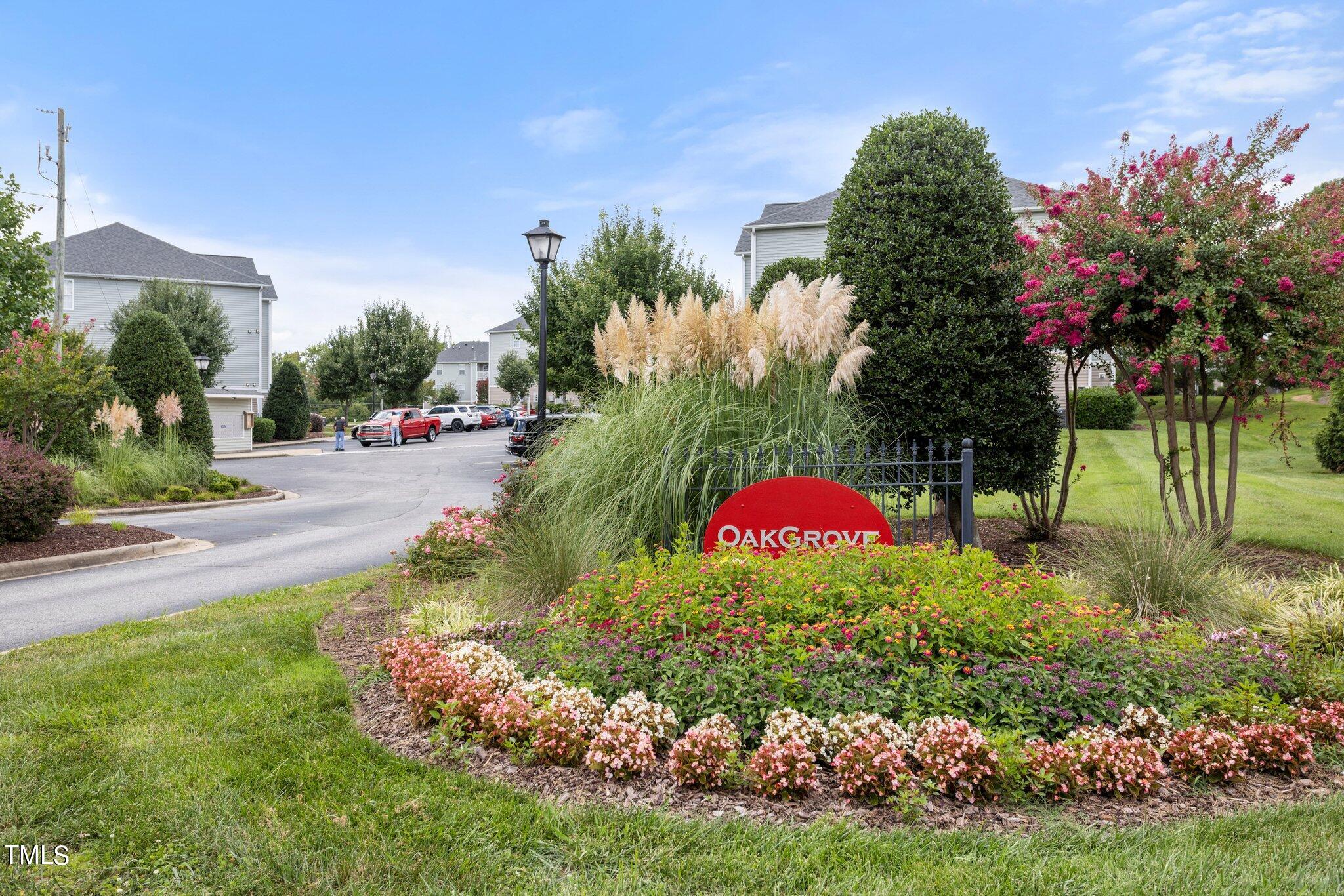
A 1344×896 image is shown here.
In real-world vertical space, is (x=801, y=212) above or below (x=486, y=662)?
above

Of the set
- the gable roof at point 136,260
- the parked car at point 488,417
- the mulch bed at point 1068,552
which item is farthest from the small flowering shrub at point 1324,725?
the parked car at point 488,417

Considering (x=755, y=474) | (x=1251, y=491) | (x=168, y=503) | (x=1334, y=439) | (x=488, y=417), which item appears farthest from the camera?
(x=488, y=417)

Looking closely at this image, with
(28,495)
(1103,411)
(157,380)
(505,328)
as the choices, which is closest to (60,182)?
(157,380)

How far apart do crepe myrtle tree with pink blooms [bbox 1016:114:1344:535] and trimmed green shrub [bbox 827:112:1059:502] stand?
33 centimetres

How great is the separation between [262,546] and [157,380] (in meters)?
9.98

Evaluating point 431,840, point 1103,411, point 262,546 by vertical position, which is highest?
point 1103,411

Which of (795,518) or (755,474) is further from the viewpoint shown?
(755,474)

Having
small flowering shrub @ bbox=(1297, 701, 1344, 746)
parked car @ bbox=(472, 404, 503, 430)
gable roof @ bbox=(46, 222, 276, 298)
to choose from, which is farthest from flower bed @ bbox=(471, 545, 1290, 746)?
parked car @ bbox=(472, 404, 503, 430)

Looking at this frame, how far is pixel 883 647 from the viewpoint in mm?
3938

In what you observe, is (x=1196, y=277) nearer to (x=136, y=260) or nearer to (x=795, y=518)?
(x=795, y=518)

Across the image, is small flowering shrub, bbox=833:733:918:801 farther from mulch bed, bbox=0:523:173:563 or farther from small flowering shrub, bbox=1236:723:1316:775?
mulch bed, bbox=0:523:173:563

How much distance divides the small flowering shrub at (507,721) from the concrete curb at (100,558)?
27.3 feet

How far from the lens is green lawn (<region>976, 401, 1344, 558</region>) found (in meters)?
9.47

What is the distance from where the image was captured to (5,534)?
399 inches
